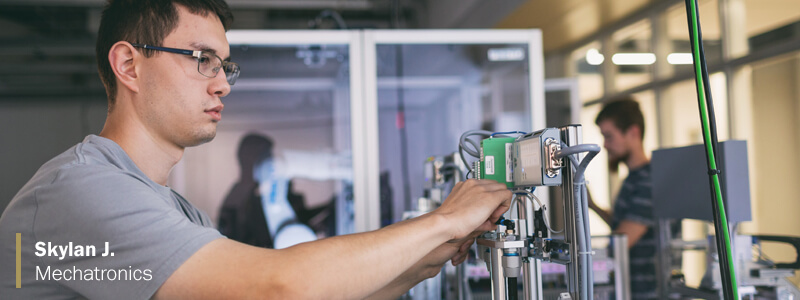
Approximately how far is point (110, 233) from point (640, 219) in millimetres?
2641

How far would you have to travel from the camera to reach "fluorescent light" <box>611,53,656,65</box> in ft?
15.3

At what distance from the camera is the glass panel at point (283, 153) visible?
448 cm

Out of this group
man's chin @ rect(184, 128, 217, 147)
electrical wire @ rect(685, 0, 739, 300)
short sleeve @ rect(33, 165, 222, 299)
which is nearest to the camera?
short sleeve @ rect(33, 165, 222, 299)

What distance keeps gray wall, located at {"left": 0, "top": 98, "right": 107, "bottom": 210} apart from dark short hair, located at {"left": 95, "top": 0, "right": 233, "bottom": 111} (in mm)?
3379

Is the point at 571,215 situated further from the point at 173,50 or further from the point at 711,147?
the point at 173,50

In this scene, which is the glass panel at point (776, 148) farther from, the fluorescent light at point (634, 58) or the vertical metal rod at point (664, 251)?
the vertical metal rod at point (664, 251)

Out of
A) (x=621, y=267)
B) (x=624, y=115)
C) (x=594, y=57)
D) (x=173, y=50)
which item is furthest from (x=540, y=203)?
(x=594, y=57)

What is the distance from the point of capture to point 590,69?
5.43 m

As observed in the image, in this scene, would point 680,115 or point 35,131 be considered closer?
point 680,115

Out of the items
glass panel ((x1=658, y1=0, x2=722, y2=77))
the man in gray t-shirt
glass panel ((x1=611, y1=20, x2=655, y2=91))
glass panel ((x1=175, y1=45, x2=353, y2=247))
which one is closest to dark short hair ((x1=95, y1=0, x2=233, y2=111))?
the man in gray t-shirt

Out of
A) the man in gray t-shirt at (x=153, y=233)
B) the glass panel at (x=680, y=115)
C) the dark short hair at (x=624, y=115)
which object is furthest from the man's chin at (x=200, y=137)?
the glass panel at (x=680, y=115)

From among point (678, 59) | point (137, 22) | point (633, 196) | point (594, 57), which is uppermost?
point (594, 57)

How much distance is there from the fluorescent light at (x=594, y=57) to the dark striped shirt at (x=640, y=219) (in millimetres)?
2440

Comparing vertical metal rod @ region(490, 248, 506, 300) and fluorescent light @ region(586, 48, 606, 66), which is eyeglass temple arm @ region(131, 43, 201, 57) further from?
fluorescent light @ region(586, 48, 606, 66)
